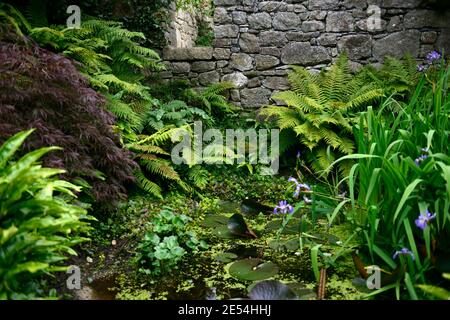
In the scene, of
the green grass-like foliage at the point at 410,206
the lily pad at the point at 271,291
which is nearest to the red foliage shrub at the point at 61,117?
the lily pad at the point at 271,291

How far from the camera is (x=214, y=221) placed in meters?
3.26

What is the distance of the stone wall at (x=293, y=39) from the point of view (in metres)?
5.03

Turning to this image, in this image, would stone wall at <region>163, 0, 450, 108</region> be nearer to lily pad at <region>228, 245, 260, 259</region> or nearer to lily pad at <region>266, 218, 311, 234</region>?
lily pad at <region>266, 218, 311, 234</region>

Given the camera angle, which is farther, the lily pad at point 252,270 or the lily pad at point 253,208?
the lily pad at point 253,208

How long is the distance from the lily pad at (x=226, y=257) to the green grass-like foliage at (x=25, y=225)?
0.99m

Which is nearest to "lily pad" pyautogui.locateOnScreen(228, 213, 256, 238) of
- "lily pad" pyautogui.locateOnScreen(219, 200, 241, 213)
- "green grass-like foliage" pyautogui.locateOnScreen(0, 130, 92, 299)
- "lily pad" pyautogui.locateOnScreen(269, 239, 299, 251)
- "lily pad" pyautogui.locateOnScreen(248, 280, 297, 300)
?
"lily pad" pyautogui.locateOnScreen(269, 239, 299, 251)

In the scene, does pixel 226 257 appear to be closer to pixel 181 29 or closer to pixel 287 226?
pixel 287 226

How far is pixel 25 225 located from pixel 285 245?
5.51 feet

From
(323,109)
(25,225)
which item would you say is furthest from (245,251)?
(323,109)

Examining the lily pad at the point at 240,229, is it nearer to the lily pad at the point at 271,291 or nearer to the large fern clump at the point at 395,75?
the lily pad at the point at 271,291

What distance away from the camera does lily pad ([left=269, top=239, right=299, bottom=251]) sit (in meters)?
2.72

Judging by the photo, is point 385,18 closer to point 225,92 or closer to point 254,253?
point 225,92

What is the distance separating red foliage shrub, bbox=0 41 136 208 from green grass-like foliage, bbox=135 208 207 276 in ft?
1.89

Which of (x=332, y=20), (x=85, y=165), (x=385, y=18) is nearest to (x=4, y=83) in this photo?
(x=85, y=165)
